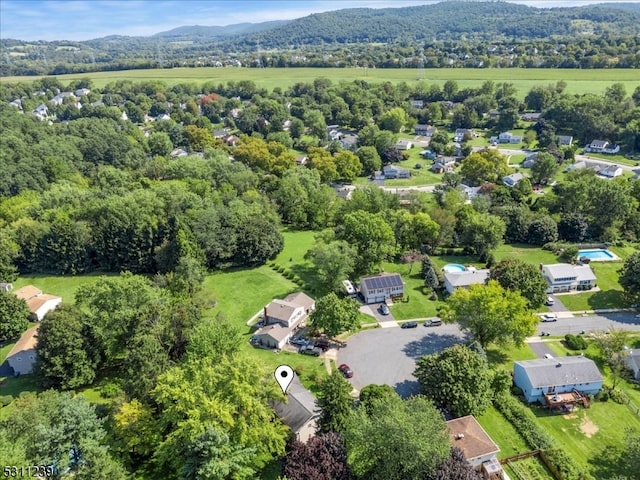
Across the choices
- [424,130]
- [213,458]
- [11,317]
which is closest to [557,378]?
[213,458]

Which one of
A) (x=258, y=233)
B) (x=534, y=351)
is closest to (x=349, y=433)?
(x=534, y=351)

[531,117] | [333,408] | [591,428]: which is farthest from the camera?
[531,117]

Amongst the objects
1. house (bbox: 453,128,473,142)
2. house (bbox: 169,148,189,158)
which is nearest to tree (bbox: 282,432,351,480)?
house (bbox: 169,148,189,158)

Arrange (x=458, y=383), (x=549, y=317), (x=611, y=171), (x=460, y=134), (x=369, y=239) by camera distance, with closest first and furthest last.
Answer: (x=458, y=383)
(x=549, y=317)
(x=369, y=239)
(x=611, y=171)
(x=460, y=134)

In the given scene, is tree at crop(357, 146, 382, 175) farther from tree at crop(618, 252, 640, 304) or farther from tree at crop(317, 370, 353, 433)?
tree at crop(317, 370, 353, 433)

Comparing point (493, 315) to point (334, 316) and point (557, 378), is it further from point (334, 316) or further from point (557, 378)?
point (334, 316)

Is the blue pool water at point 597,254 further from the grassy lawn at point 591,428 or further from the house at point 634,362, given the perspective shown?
Result: the grassy lawn at point 591,428

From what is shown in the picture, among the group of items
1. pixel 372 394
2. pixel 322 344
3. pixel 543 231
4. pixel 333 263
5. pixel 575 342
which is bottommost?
pixel 322 344
